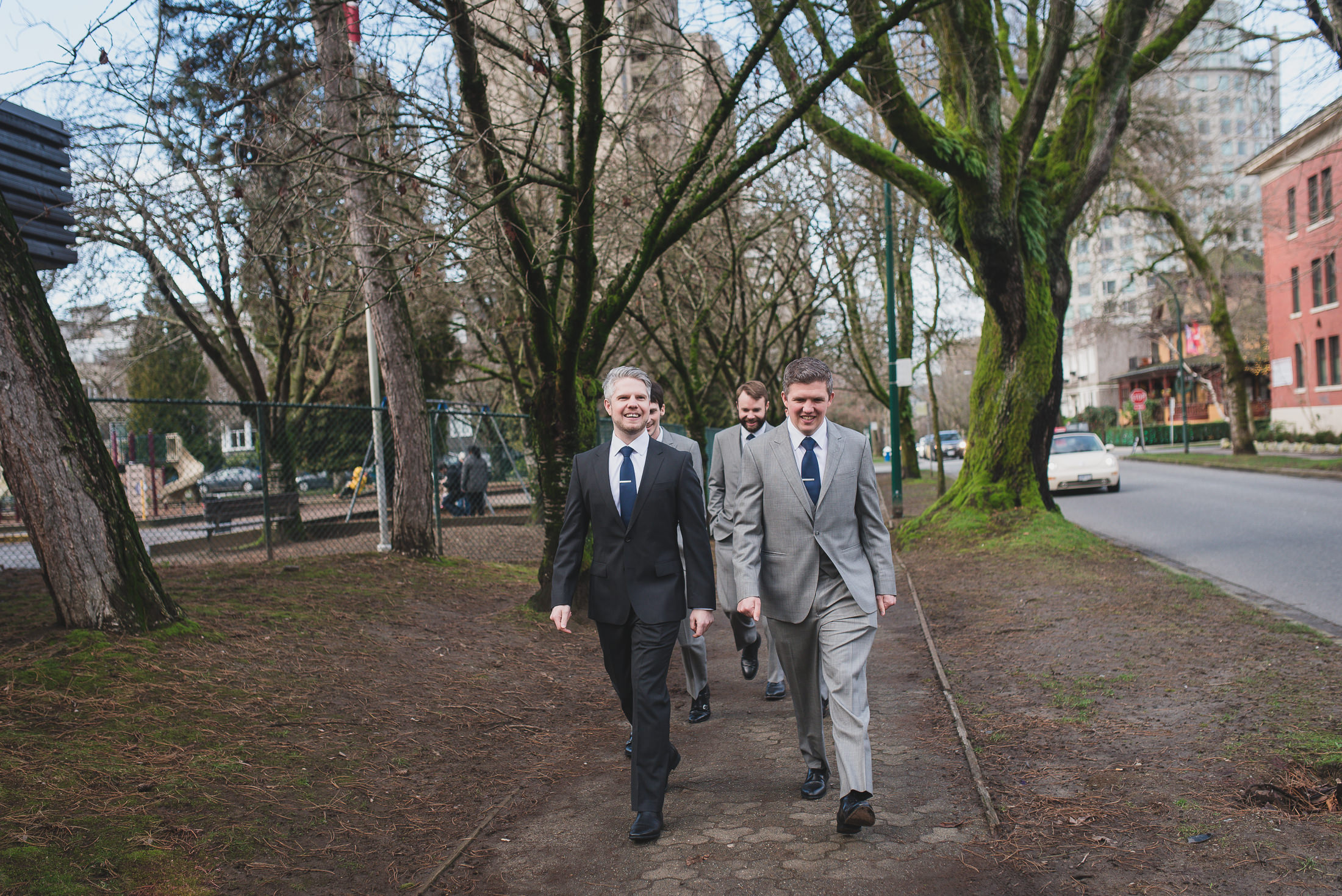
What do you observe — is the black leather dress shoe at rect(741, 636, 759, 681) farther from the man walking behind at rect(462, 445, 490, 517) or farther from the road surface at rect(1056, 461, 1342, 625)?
the man walking behind at rect(462, 445, 490, 517)

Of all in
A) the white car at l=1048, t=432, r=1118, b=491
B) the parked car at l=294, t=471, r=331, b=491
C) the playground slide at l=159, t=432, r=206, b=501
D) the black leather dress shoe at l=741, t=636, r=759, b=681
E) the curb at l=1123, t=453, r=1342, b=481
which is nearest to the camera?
the black leather dress shoe at l=741, t=636, r=759, b=681

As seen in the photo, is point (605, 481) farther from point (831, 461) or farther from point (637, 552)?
point (831, 461)

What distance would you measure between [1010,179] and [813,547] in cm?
1079

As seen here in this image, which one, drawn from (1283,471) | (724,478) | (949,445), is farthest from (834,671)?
(949,445)

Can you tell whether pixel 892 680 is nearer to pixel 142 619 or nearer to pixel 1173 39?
pixel 142 619

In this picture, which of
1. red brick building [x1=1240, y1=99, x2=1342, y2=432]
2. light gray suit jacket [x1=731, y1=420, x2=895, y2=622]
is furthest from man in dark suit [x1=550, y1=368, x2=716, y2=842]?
red brick building [x1=1240, y1=99, x2=1342, y2=432]

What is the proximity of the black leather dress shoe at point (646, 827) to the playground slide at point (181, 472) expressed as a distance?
2004 centimetres

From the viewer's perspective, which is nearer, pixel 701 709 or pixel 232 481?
pixel 701 709

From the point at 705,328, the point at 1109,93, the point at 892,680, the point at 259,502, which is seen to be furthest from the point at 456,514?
the point at 892,680

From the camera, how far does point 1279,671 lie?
634 centimetres

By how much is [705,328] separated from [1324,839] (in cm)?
2077

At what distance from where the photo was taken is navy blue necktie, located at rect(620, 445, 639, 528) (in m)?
4.64

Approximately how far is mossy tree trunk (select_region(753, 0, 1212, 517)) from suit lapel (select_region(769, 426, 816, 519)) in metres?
9.29

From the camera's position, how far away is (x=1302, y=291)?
41.4m
